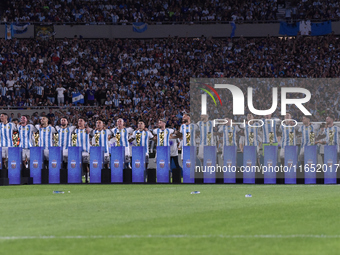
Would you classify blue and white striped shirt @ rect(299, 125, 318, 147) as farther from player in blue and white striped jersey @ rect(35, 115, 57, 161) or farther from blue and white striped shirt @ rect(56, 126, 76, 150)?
player in blue and white striped jersey @ rect(35, 115, 57, 161)

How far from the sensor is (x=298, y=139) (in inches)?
771

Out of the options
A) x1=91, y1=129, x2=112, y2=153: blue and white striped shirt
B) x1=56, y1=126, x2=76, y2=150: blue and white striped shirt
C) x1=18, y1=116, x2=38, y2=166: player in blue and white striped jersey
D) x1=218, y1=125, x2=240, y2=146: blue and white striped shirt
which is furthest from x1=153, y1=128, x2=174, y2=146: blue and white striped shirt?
x1=18, y1=116, x2=38, y2=166: player in blue and white striped jersey

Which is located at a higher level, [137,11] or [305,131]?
[137,11]

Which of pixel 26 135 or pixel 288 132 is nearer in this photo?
pixel 288 132

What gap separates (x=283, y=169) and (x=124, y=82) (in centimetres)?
2328

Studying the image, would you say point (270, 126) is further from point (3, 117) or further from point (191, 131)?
point (3, 117)

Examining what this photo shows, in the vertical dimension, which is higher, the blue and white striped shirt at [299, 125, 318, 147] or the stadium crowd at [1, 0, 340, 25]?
the stadium crowd at [1, 0, 340, 25]

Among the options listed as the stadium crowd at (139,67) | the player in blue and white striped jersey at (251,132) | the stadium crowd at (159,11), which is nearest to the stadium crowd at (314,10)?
the stadium crowd at (159,11)

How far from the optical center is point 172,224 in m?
9.18

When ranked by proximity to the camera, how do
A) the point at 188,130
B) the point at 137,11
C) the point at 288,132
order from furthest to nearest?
the point at 137,11 → the point at 188,130 → the point at 288,132

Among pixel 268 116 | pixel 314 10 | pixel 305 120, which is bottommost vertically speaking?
pixel 305 120

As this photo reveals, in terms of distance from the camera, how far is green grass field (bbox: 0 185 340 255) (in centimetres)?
725

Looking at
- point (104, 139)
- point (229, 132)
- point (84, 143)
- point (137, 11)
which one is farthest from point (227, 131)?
point (137, 11)

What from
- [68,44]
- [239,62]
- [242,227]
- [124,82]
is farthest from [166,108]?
[242,227]
